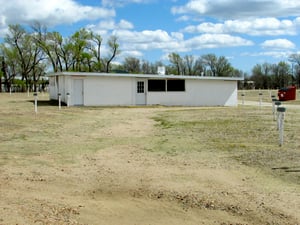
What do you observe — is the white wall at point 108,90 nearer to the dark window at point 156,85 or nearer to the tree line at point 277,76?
the dark window at point 156,85

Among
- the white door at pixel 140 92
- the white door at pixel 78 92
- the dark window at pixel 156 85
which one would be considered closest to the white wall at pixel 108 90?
the white door at pixel 78 92

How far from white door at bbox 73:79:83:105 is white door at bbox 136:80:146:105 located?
3.93 meters

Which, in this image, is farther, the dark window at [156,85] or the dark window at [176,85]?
the dark window at [176,85]

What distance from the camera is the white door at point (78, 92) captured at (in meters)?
26.7

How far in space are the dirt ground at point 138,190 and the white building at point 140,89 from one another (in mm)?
18150

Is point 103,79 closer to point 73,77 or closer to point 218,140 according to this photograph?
point 73,77

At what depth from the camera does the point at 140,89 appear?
28875mm

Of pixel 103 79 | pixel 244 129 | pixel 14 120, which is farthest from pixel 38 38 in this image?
pixel 244 129

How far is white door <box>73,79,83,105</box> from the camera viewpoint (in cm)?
2673

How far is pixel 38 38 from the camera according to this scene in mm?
61188

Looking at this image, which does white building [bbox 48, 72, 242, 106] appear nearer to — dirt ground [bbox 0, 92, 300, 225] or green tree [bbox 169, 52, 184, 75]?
dirt ground [bbox 0, 92, 300, 225]

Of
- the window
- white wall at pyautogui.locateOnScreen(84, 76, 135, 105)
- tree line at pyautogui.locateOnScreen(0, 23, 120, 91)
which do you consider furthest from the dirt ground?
tree line at pyautogui.locateOnScreen(0, 23, 120, 91)

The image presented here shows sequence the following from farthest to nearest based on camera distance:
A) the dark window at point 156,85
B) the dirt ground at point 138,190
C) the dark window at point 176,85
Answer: the dark window at point 176,85
the dark window at point 156,85
the dirt ground at point 138,190

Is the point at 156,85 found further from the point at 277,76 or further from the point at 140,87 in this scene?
the point at 277,76
